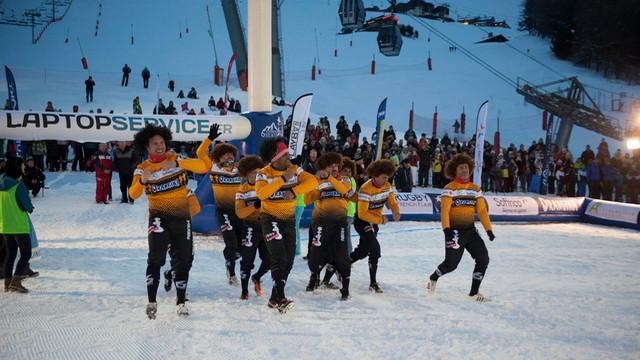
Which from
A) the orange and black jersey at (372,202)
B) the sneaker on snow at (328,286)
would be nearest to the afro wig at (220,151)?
the orange and black jersey at (372,202)

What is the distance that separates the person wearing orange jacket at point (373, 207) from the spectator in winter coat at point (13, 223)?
391 cm

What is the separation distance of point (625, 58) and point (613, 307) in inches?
1738

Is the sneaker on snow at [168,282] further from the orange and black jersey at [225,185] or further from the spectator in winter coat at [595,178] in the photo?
the spectator in winter coat at [595,178]

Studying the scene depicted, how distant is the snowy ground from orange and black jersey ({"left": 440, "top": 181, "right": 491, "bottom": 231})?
→ 0.92 m

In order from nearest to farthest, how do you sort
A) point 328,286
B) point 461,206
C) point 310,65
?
point 461,206
point 328,286
point 310,65

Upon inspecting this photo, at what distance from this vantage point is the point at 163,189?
19.8 feet

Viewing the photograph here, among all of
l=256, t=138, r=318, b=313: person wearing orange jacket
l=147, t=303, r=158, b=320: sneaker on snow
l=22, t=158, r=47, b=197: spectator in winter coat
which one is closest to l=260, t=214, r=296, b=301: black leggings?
l=256, t=138, r=318, b=313: person wearing orange jacket

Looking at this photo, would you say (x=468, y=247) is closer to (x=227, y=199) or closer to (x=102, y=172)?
(x=227, y=199)

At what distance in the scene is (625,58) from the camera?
4522 centimetres

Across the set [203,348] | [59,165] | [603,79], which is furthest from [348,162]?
[603,79]

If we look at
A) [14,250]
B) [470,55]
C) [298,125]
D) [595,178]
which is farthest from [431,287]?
[470,55]

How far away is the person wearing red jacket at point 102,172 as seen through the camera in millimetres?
14758

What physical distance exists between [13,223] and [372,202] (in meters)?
4.18

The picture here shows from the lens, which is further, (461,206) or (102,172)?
(102,172)
